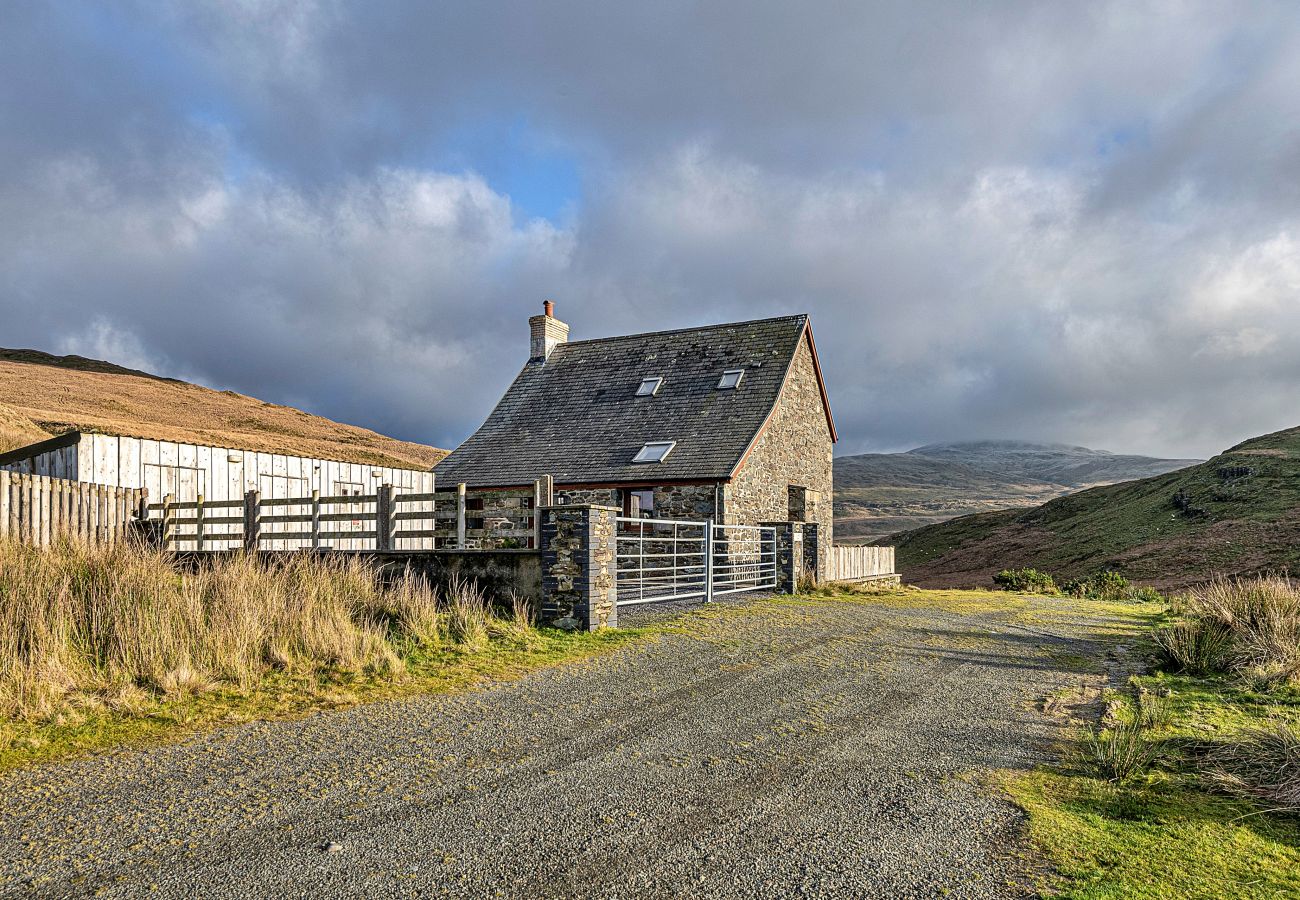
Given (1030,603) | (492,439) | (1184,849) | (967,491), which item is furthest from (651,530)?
(967,491)

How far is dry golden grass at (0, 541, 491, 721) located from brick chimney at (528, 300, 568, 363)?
64.0 feet

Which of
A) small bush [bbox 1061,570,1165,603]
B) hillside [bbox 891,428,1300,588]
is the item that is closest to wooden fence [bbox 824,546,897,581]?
small bush [bbox 1061,570,1165,603]

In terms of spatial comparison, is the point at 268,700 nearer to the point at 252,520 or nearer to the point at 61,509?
the point at 252,520

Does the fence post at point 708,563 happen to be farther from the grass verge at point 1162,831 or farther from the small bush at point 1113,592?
the small bush at point 1113,592

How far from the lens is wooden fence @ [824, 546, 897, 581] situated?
21.5 m

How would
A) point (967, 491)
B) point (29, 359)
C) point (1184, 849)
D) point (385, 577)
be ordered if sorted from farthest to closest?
point (967, 491)
point (29, 359)
point (385, 577)
point (1184, 849)

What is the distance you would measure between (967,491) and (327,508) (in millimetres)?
144342

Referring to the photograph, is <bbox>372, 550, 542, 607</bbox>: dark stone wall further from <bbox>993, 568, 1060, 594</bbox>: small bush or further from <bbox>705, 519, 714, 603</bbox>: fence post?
<bbox>993, 568, 1060, 594</bbox>: small bush

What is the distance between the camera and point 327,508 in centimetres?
2025

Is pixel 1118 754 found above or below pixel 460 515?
below

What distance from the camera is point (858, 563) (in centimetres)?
2348

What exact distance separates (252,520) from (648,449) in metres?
11.2

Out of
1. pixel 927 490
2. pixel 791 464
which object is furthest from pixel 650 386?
pixel 927 490

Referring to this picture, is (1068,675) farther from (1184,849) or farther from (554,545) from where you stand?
(554,545)
